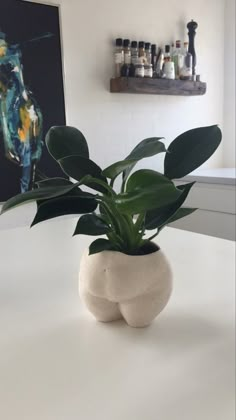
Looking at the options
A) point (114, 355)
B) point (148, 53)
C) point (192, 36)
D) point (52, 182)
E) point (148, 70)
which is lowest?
point (114, 355)

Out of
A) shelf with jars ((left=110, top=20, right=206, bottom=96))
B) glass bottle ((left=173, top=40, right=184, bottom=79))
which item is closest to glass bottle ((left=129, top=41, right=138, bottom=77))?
shelf with jars ((left=110, top=20, right=206, bottom=96))

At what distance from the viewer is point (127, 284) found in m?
0.66

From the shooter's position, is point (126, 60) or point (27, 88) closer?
point (27, 88)

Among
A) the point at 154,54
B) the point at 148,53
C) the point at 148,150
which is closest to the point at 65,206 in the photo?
→ the point at 148,150

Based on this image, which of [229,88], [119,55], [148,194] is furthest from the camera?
[229,88]

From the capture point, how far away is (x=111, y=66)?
104 inches

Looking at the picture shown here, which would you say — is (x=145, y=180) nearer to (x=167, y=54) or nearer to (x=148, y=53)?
(x=148, y=53)

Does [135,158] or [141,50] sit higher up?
[141,50]

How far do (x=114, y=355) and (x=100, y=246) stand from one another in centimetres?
17

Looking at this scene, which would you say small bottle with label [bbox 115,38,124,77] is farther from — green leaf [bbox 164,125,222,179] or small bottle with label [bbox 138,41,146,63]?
green leaf [bbox 164,125,222,179]

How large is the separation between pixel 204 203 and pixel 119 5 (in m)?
1.38

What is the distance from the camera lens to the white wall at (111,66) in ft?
8.15

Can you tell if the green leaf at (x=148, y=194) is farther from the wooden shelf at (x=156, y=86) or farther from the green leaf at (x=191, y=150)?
the wooden shelf at (x=156, y=86)

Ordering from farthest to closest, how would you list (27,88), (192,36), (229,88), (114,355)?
(229,88) → (192,36) → (27,88) → (114,355)
